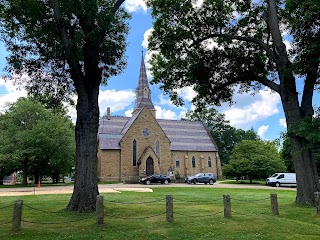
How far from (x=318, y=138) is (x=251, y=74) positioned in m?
6.80

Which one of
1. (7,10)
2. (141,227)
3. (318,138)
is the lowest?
(141,227)

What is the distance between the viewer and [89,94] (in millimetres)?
14805

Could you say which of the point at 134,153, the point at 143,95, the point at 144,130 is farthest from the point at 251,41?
the point at 143,95

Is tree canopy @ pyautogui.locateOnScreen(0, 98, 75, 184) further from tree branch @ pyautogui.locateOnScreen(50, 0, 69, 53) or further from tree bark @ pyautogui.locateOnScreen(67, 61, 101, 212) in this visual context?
tree branch @ pyautogui.locateOnScreen(50, 0, 69, 53)

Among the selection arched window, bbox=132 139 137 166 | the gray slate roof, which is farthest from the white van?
arched window, bbox=132 139 137 166

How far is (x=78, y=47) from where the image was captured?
13.6 meters

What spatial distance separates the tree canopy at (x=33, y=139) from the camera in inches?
1629

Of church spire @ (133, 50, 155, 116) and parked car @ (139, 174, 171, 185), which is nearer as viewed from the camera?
parked car @ (139, 174, 171, 185)

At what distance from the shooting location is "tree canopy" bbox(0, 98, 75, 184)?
1629 inches

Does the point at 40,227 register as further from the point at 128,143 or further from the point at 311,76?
the point at 128,143

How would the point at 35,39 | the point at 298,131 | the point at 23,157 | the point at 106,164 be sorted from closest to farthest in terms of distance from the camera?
1. the point at 298,131
2. the point at 35,39
3. the point at 23,157
4. the point at 106,164

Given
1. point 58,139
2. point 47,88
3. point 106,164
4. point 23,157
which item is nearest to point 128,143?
point 106,164

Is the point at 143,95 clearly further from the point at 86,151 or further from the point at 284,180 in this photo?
the point at 86,151

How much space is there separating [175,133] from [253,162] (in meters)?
19.5
